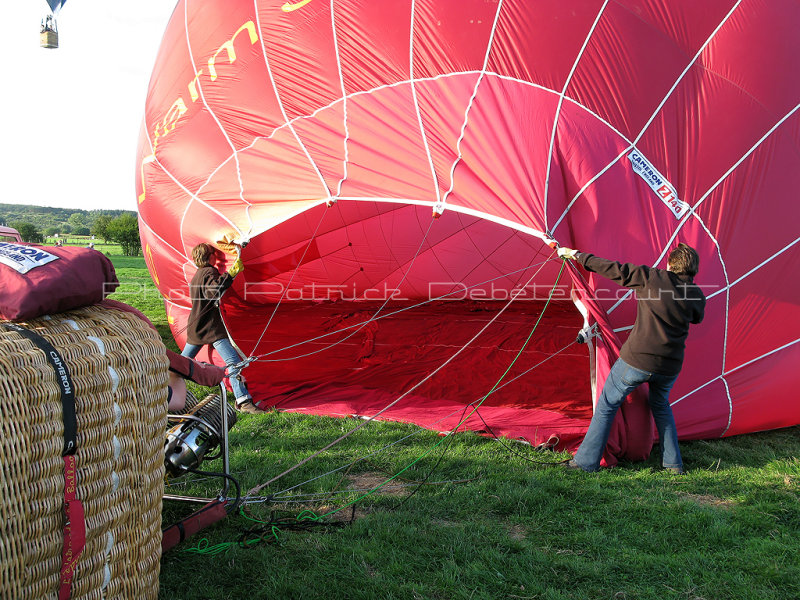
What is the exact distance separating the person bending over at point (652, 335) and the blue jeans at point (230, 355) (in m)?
2.03

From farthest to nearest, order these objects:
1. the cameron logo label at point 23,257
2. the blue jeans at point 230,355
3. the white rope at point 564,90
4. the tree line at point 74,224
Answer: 1. the tree line at point 74,224
2. the blue jeans at point 230,355
3. the white rope at point 564,90
4. the cameron logo label at point 23,257

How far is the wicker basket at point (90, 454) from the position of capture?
1378 millimetres

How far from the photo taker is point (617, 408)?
10.0 feet

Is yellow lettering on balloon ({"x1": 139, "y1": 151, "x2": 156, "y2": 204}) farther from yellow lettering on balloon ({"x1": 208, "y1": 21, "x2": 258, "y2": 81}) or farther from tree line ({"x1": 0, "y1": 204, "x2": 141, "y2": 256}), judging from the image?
tree line ({"x1": 0, "y1": 204, "x2": 141, "y2": 256})

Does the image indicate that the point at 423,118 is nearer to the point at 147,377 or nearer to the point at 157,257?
the point at 147,377

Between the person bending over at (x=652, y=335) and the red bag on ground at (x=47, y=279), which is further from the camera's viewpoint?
the person bending over at (x=652, y=335)

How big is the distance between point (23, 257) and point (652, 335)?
2468 millimetres

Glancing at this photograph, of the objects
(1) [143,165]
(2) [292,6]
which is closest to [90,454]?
(2) [292,6]

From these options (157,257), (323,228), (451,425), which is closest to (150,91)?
(157,257)

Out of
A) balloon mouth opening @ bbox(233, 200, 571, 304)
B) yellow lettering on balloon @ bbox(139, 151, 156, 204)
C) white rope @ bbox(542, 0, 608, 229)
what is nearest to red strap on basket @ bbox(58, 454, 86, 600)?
white rope @ bbox(542, 0, 608, 229)

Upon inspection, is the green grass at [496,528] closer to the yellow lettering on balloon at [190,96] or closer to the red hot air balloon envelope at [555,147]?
the red hot air balloon envelope at [555,147]

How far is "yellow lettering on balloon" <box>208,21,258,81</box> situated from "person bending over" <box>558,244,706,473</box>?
2.43 m

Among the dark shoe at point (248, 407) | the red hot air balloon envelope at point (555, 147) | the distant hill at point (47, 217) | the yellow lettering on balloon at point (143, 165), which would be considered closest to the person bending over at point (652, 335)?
the red hot air balloon envelope at point (555, 147)

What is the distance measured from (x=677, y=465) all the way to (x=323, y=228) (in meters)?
3.70
